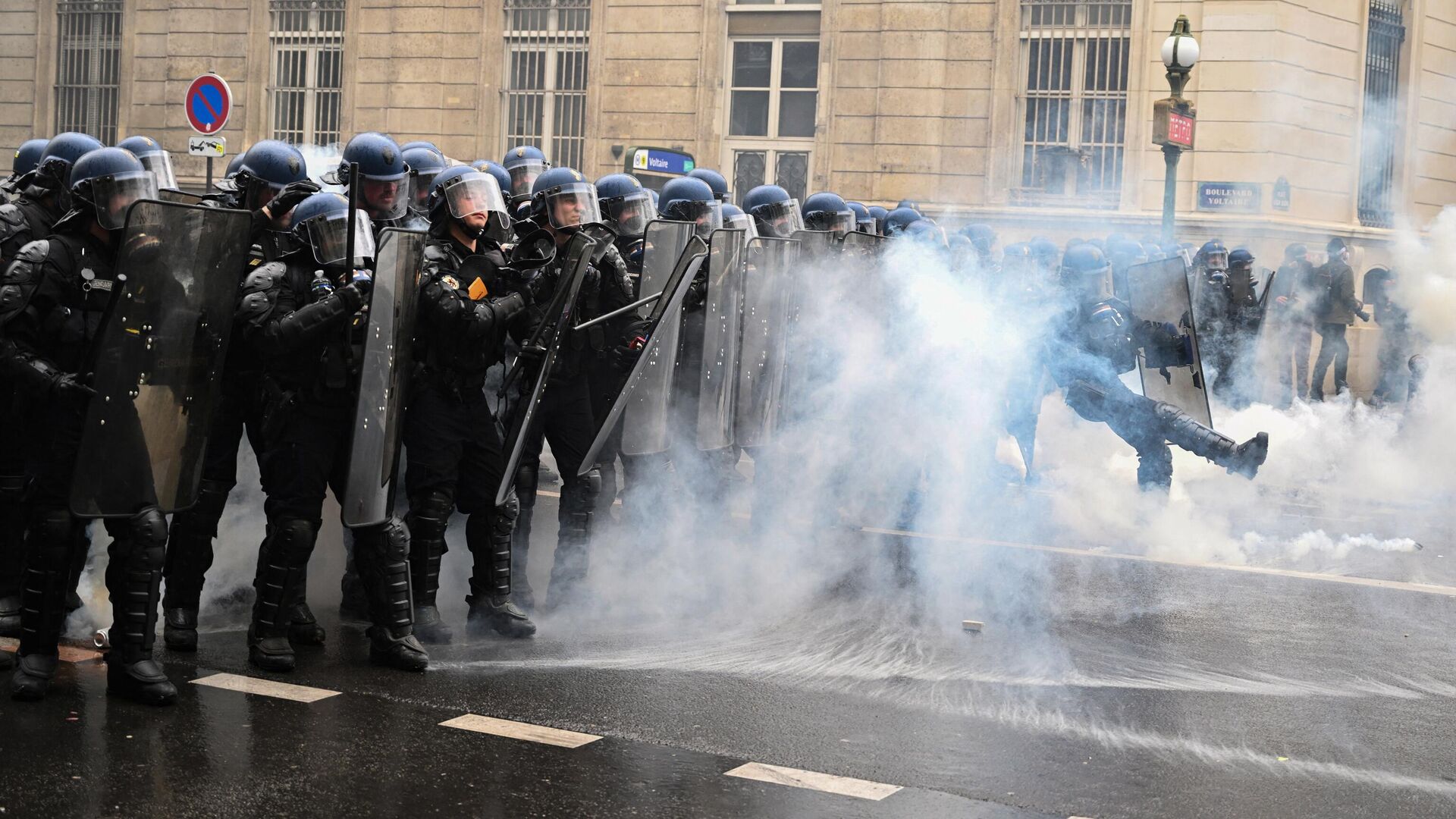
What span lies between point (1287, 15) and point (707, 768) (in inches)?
640

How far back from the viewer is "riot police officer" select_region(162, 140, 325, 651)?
555cm

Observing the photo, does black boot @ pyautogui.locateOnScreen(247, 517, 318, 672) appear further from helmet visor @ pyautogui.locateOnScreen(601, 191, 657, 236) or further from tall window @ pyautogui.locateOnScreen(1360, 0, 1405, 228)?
tall window @ pyautogui.locateOnScreen(1360, 0, 1405, 228)

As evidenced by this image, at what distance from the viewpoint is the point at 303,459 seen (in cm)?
529

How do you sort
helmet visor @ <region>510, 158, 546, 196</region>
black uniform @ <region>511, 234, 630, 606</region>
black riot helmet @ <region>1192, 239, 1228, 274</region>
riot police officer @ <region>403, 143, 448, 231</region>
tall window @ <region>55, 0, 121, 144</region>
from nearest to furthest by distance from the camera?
black uniform @ <region>511, 234, 630, 606</region> < riot police officer @ <region>403, 143, 448, 231</region> < helmet visor @ <region>510, 158, 546, 196</region> < black riot helmet @ <region>1192, 239, 1228, 274</region> < tall window @ <region>55, 0, 121, 144</region>


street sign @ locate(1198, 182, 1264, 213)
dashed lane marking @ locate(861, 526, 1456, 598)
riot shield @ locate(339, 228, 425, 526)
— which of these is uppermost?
street sign @ locate(1198, 182, 1264, 213)

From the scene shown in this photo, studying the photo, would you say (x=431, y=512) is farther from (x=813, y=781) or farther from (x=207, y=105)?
(x=207, y=105)

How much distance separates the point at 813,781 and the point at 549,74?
60.5 feet

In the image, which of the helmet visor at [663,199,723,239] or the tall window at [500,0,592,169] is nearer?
the helmet visor at [663,199,723,239]

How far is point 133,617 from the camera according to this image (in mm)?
4824

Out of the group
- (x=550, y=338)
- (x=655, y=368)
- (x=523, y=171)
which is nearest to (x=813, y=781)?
(x=550, y=338)

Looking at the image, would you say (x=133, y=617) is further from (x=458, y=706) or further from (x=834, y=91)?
(x=834, y=91)

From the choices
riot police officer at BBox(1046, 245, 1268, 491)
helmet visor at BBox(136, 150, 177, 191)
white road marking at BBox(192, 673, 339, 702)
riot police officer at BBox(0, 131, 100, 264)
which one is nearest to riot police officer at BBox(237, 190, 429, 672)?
white road marking at BBox(192, 673, 339, 702)

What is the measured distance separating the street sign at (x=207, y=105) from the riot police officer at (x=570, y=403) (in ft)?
23.3

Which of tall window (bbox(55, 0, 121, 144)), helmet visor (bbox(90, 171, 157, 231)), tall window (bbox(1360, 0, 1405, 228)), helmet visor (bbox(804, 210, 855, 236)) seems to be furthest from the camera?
tall window (bbox(55, 0, 121, 144))
